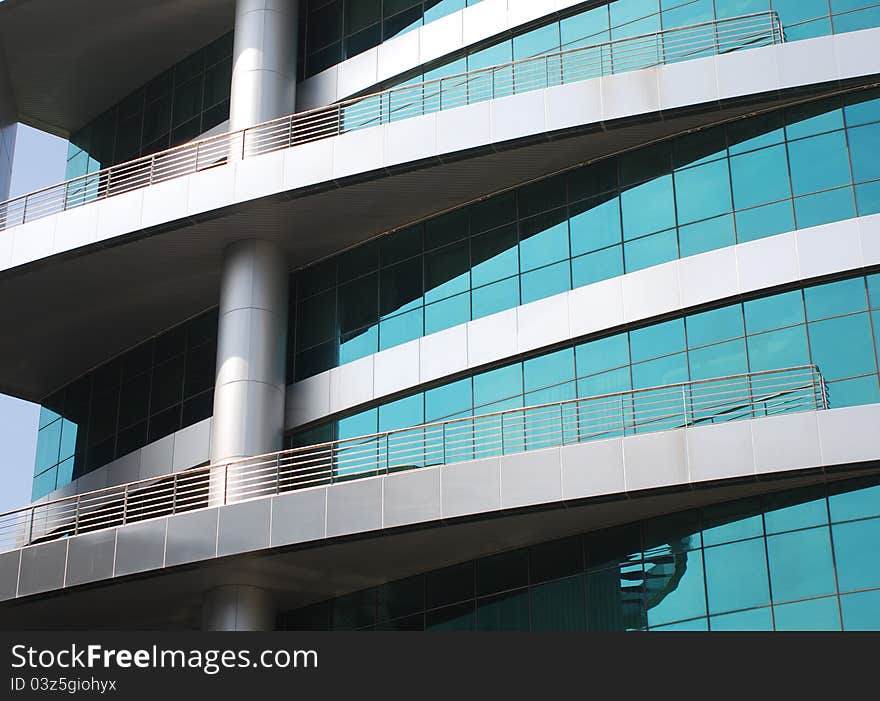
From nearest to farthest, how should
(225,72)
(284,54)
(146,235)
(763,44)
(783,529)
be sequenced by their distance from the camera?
1. (783,529)
2. (763,44)
3. (146,235)
4. (284,54)
5. (225,72)

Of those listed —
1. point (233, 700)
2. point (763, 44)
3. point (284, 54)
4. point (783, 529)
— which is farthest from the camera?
point (284, 54)

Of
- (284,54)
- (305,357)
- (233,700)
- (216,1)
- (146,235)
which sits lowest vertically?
(233,700)

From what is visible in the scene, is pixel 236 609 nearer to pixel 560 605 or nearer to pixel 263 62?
pixel 560 605

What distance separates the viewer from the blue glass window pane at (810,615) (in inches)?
956

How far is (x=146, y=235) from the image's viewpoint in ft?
105

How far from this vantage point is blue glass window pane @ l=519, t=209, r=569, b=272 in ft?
97.0

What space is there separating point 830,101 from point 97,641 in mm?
17421

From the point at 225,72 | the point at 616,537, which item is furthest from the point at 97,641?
the point at 225,72

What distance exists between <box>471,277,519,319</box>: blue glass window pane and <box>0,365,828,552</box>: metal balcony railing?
7.92 ft

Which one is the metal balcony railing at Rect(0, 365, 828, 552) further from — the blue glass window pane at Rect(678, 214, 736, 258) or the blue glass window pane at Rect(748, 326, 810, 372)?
the blue glass window pane at Rect(678, 214, 736, 258)

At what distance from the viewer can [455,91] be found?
32281 millimetres

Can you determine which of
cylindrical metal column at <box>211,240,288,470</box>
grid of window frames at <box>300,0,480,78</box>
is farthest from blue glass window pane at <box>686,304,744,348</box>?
grid of window frames at <box>300,0,480,78</box>

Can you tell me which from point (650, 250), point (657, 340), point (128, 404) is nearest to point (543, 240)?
point (650, 250)

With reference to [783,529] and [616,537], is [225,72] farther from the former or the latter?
[783,529]
